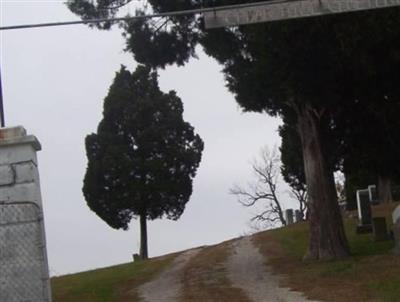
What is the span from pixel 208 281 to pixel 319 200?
375 centimetres

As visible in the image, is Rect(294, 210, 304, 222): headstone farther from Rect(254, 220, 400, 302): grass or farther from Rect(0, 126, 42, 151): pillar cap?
Rect(0, 126, 42, 151): pillar cap

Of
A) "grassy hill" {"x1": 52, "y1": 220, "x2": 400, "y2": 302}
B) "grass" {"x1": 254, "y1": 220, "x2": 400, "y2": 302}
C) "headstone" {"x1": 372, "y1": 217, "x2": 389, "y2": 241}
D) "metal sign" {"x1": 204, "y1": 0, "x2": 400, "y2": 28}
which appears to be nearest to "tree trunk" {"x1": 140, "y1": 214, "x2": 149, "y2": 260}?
"grassy hill" {"x1": 52, "y1": 220, "x2": 400, "y2": 302}

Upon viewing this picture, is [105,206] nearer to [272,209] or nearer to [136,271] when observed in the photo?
[136,271]

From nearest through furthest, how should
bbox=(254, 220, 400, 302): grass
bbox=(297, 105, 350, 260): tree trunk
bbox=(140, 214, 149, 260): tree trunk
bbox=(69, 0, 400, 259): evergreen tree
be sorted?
bbox=(254, 220, 400, 302): grass < bbox=(69, 0, 400, 259): evergreen tree < bbox=(297, 105, 350, 260): tree trunk < bbox=(140, 214, 149, 260): tree trunk

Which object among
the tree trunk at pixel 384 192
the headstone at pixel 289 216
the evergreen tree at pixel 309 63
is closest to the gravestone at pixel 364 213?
the evergreen tree at pixel 309 63

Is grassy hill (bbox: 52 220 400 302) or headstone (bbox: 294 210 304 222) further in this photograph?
headstone (bbox: 294 210 304 222)

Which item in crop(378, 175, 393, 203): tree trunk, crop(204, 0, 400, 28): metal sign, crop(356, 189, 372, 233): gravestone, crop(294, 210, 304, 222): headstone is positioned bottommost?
crop(356, 189, 372, 233): gravestone

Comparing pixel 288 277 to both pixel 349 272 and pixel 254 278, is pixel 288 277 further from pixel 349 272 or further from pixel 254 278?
pixel 349 272

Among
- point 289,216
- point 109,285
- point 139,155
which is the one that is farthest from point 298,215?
point 109,285

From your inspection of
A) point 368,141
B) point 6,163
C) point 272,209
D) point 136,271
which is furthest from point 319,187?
point 272,209

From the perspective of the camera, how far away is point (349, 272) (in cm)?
1805

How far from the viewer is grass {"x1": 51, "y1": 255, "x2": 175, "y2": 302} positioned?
1856 centimetres

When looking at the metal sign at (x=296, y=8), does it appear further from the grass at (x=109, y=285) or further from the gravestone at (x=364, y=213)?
the gravestone at (x=364, y=213)

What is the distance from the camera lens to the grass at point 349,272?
49.2 feet
